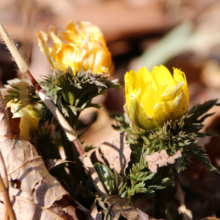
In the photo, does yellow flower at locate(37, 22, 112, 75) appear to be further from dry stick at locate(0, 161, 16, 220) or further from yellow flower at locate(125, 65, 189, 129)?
dry stick at locate(0, 161, 16, 220)

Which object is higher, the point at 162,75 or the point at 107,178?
the point at 162,75

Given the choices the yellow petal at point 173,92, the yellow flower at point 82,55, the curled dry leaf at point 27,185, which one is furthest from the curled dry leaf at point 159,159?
the yellow flower at point 82,55

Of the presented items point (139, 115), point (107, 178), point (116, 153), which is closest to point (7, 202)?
point (107, 178)

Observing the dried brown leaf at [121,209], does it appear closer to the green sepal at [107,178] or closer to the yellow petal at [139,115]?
the green sepal at [107,178]

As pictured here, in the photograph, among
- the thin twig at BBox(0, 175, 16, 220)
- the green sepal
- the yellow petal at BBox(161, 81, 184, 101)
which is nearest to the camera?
the thin twig at BBox(0, 175, 16, 220)

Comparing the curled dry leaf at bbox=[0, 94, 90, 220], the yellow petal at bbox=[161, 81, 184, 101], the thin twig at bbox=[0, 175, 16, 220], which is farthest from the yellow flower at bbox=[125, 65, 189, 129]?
the thin twig at bbox=[0, 175, 16, 220]

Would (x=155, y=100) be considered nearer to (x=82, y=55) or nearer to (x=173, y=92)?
(x=173, y=92)
